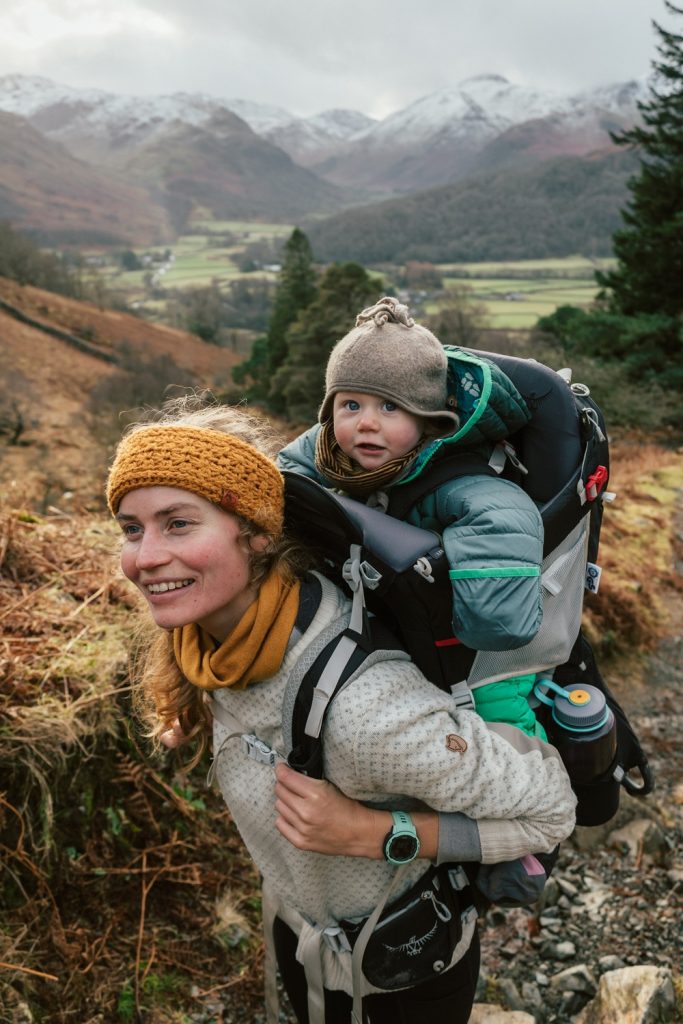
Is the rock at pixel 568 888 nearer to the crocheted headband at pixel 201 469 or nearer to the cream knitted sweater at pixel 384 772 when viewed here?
the cream knitted sweater at pixel 384 772

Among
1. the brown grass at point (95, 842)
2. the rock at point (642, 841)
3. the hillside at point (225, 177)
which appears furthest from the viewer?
the hillside at point (225, 177)

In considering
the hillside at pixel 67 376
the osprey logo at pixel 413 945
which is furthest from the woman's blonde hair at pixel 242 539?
the hillside at pixel 67 376

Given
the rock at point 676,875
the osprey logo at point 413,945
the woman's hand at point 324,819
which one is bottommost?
the rock at point 676,875

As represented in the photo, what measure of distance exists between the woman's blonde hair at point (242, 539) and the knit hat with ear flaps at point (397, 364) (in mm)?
318

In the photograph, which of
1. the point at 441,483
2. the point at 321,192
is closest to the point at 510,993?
the point at 441,483

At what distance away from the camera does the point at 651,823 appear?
350 cm

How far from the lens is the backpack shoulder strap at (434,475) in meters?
1.76

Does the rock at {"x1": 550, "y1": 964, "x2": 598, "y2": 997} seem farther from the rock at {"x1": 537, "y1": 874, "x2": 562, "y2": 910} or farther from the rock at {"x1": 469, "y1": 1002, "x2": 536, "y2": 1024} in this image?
the rock at {"x1": 537, "y1": 874, "x2": 562, "y2": 910}

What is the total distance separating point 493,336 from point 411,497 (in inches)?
945

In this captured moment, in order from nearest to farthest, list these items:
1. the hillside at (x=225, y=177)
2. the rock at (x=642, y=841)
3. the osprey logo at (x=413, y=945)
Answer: the osprey logo at (x=413, y=945)
the rock at (x=642, y=841)
the hillside at (x=225, y=177)

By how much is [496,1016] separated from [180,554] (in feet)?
7.74

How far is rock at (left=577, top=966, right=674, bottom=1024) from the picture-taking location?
2287 millimetres

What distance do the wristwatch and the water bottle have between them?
54 centimetres

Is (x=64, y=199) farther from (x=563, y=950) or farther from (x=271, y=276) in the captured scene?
(x=563, y=950)
